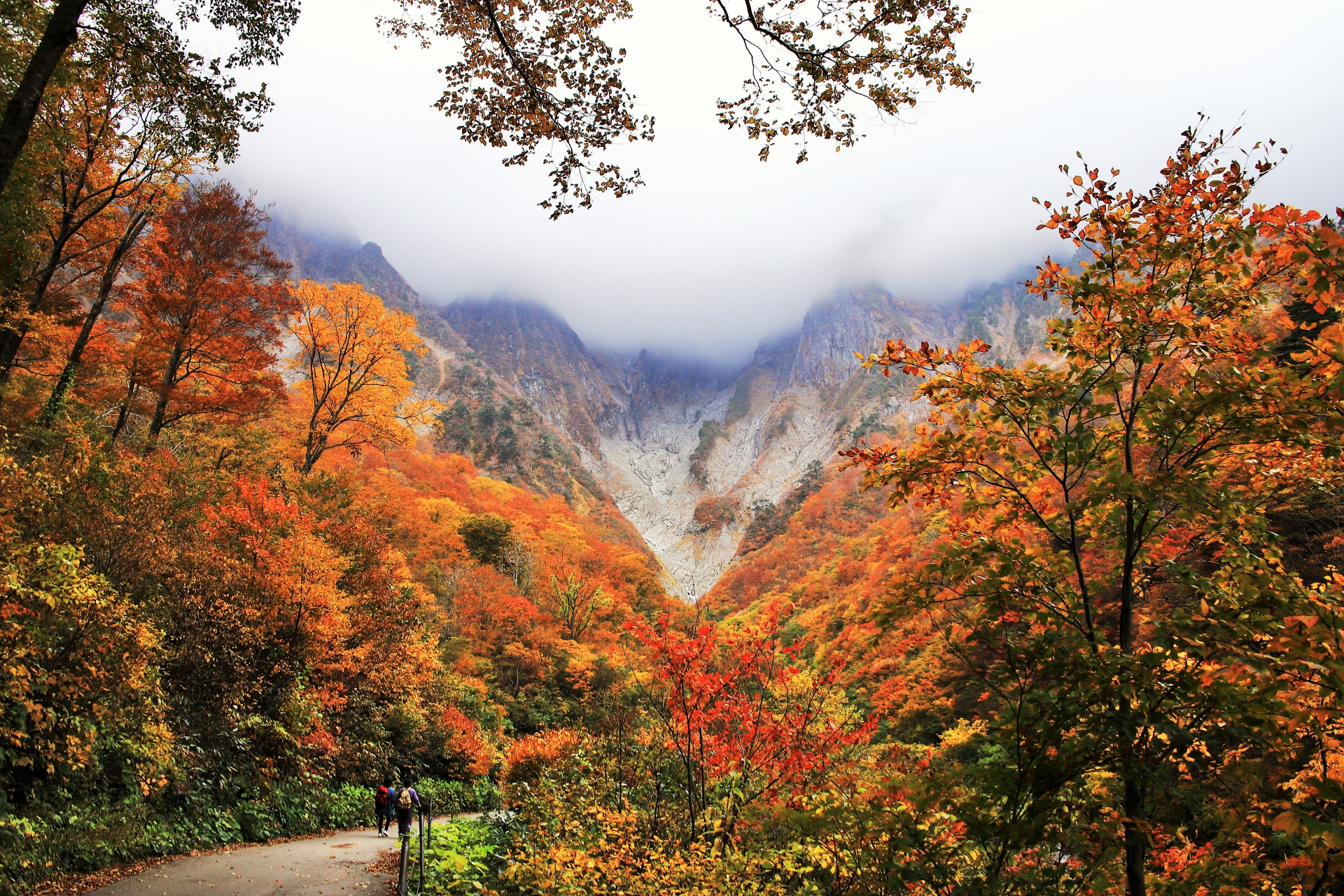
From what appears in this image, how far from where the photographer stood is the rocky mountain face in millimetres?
99812

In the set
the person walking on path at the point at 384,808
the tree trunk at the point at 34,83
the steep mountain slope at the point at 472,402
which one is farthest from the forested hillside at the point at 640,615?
the steep mountain slope at the point at 472,402

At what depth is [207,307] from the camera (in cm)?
1523

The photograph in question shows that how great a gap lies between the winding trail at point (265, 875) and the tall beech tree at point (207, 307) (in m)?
9.71

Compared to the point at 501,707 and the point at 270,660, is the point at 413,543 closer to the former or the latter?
the point at 501,707

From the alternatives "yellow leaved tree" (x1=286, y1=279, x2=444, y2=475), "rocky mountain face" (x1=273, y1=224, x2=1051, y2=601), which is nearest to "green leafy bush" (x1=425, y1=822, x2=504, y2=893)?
"yellow leaved tree" (x1=286, y1=279, x2=444, y2=475)

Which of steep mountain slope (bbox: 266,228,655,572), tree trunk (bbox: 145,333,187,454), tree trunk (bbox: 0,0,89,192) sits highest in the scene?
steep mountain slope (bbox: 266,228,655,572)

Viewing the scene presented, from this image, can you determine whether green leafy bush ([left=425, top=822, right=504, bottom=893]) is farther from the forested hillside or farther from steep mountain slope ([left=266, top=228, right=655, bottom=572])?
steep mountain slope ([left=266, top=228, right=655, bottom=572])

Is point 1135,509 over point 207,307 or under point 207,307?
under

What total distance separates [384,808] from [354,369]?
42.4ft

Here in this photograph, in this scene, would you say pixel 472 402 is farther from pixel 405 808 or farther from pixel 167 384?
pixel 405 808

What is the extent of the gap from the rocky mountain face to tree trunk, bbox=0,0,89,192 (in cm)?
7552

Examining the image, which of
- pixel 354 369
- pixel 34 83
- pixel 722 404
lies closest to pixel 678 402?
pixel 722 404

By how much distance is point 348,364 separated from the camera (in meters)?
19.4

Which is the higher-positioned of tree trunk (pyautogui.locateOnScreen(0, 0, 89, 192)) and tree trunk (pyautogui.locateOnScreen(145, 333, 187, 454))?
tree trunk (pyautogui.locateOnScreen(0, 0, 89, 192))
